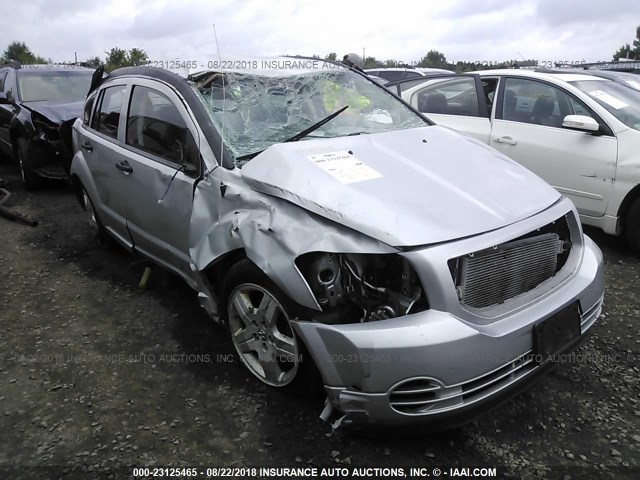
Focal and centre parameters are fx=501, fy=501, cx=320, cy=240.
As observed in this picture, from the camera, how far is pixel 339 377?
81.0 inches

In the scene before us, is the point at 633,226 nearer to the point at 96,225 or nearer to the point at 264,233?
the point at 264,233

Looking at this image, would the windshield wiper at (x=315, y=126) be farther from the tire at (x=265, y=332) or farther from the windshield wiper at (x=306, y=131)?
the tire at (x=265, y=332)

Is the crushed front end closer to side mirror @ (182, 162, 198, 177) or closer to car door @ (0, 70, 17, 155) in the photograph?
side mirror @ (182, 162, 198, 177)

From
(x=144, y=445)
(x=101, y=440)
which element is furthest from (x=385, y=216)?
(x=101, y=440)

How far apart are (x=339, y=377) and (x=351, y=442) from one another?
43 cm

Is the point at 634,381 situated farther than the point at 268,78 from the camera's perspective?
No

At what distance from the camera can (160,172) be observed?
3070 mm

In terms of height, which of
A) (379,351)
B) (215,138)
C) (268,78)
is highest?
(268,78)

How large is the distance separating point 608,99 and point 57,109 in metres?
6.21

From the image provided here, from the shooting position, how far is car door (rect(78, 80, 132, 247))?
141 inches

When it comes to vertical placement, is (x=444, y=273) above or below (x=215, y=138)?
below

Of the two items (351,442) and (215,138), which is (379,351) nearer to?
(351,442)

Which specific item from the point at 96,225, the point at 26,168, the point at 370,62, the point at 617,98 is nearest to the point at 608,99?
the point at 617,98

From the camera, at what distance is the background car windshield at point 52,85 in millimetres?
6966
